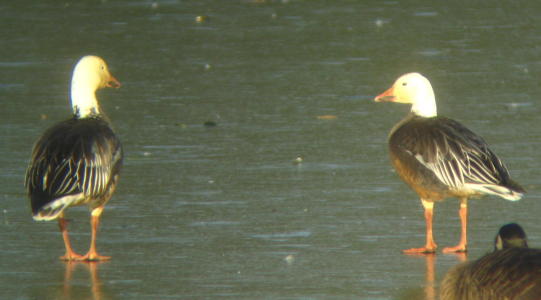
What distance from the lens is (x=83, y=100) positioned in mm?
10242

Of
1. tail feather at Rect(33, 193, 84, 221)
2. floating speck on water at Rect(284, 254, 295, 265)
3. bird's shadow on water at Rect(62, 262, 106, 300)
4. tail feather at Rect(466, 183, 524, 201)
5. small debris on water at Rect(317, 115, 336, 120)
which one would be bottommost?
small debris on water at Rect(317, 115, 336, 120)

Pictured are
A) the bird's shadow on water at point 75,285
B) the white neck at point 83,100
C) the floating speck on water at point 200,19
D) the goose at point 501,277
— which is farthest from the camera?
the floating speck on water at point 200,19

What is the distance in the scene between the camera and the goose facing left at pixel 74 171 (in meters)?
8.91

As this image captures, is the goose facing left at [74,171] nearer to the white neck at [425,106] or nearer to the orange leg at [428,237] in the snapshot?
the orange leg at [428,237]

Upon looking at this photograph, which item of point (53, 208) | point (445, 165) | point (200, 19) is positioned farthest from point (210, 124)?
point (200, 19)

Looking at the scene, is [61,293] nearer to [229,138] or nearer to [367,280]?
[367,280]

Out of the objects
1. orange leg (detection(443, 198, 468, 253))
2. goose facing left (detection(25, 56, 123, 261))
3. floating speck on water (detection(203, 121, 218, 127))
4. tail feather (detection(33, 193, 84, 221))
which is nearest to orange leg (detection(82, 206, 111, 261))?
goose facing left (detection(25, 56, 123, 261))

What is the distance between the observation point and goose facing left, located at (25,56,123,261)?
891cm

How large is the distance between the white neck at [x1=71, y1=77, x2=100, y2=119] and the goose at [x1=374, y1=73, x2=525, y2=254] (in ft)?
7.46

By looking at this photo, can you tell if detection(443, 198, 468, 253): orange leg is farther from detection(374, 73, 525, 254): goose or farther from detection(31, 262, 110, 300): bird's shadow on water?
detection(31, 262, 110, 300): bird's shadow on water

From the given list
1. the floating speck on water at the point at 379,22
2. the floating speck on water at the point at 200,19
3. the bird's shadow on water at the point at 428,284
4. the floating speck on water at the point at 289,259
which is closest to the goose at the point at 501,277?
the bird's shadow on water at the point at 428,284

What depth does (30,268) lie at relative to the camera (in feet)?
28.5

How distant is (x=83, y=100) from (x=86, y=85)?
0.53ft

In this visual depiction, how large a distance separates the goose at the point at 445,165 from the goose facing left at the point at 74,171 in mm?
2112
